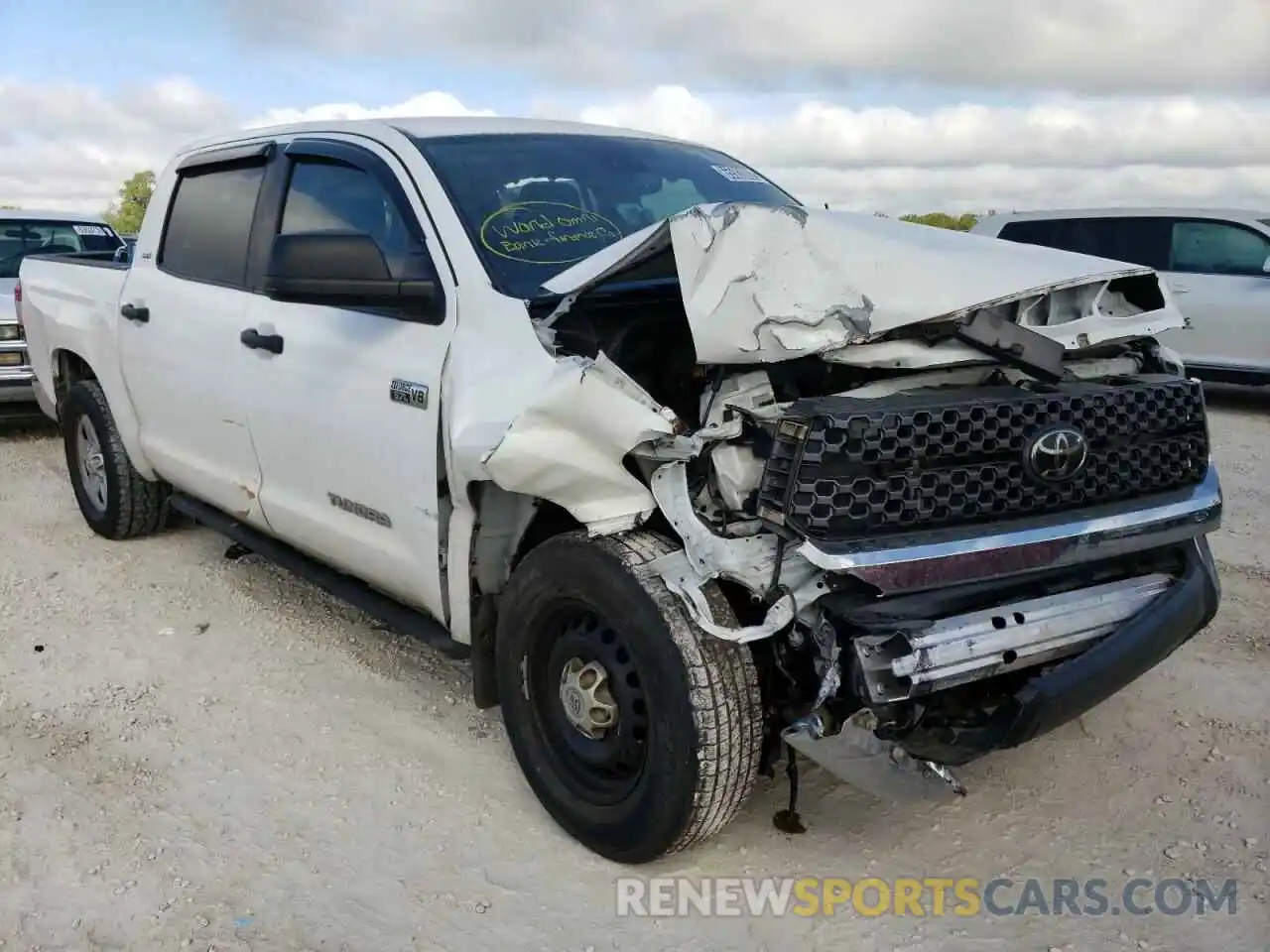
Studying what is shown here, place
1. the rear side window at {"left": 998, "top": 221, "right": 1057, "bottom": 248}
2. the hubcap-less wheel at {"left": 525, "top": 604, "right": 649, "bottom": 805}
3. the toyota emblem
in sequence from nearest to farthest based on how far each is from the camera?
the toyota emblem, the hubcap-less wheel at {"left": 525, "top": 604, "right": 649, "bottom": 805}, the rear side window at {"left": 998, "top": 221, "right": 1057, "bottom": 248}

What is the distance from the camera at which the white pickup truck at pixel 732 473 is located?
8.18ft

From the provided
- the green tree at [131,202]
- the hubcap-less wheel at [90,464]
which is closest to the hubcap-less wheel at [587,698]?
the hubcap-less wheel at [90,464]

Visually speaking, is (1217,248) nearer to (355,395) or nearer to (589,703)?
(355,395)

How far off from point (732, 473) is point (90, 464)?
4431 millimetres

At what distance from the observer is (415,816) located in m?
3.15

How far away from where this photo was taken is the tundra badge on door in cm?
314

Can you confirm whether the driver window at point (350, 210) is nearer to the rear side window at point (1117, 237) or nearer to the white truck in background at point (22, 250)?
the white truck in background at point (22, 250)

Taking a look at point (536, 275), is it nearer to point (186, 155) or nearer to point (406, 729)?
Answer: point (406, 729)

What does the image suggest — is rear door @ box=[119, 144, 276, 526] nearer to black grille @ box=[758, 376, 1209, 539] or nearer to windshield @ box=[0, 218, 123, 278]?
black grille @ box=[758, 376, 1209, 539]

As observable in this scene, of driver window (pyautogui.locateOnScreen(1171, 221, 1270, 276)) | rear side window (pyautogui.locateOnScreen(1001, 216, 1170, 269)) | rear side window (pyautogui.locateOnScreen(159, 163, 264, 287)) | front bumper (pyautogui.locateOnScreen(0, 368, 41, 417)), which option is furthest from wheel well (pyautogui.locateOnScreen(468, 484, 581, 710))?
driver window (pyautogui.locateOnScreen(1171, 221, 1270, 276))

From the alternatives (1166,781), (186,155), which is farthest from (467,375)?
(186,155)

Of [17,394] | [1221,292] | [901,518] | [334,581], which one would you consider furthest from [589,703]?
[1221,292]

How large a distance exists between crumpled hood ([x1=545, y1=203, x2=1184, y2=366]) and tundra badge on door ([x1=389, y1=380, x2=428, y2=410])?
1.93ft

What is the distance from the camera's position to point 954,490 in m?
2.53
